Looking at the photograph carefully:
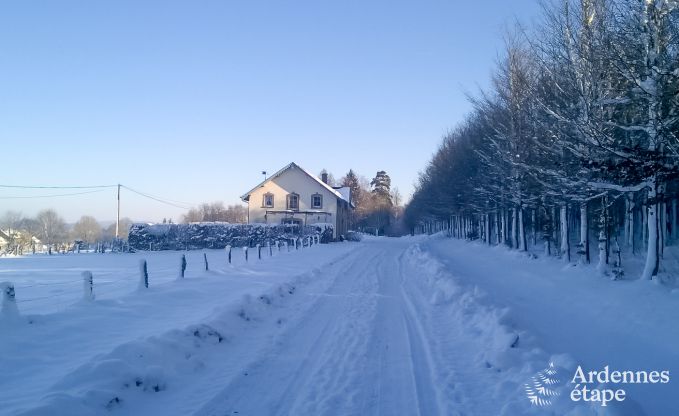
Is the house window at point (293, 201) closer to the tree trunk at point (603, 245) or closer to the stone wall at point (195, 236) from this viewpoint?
the stone wall at point (195, 236)

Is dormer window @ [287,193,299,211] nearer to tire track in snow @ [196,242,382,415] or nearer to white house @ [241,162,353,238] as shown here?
white house @ [241,162,353,238]

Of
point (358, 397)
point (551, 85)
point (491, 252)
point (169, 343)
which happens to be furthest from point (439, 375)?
point (491, 252)

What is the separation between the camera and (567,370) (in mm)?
6137

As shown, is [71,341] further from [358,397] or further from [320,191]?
[320,191]

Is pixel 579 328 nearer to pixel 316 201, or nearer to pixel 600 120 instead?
→ pixel 600 120

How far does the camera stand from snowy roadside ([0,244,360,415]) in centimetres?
536

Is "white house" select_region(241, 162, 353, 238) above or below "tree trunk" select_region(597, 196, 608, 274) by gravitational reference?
above

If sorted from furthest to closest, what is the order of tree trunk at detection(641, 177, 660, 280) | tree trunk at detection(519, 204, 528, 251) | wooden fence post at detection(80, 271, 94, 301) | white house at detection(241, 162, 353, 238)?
white house at detection(241, 162, 353, 238) → tree trunk at detection(519, 204, 528, 251) → tree trunk at detection(641, 177, 660, 280) → wooden fence post at detection(80, 271, 94, 301)

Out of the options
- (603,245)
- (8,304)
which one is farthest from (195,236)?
(8,304)

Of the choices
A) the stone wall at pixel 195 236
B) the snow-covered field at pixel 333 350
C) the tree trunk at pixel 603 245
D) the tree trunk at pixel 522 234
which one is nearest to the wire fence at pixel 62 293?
the snow-covered field at pixel 333 350

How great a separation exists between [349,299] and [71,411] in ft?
28.4

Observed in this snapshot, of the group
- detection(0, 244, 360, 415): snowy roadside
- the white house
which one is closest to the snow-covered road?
detection(0, 244, 360, 415): snowy roadside

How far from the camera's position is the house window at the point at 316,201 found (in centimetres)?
5438

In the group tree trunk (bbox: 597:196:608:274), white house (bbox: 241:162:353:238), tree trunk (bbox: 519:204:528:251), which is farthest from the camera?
white house (bbox: 241:162:353:238)
